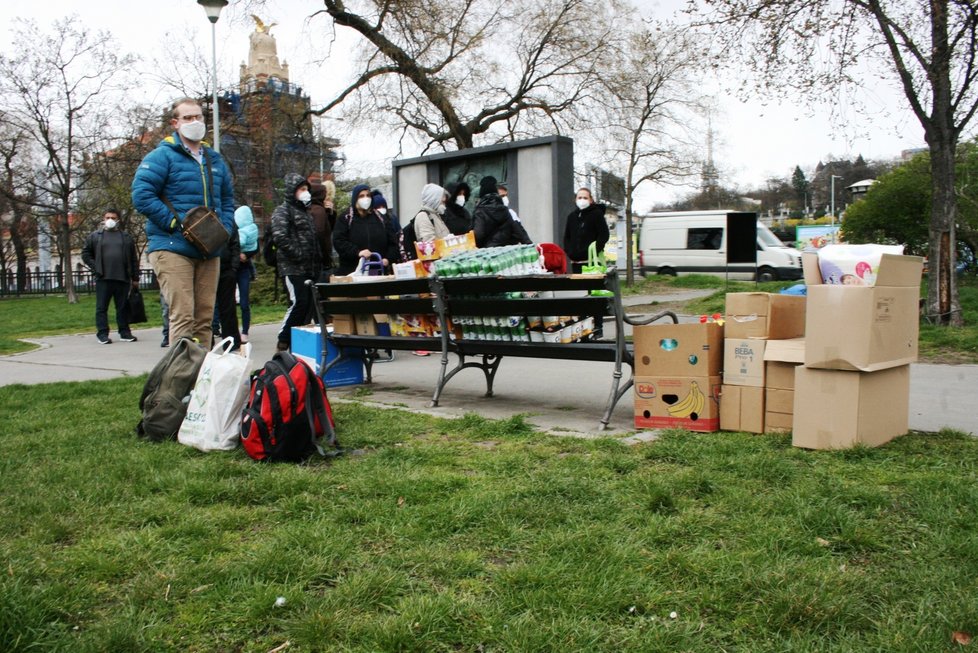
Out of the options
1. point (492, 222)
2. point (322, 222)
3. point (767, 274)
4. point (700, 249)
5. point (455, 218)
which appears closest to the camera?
point (492, 222)

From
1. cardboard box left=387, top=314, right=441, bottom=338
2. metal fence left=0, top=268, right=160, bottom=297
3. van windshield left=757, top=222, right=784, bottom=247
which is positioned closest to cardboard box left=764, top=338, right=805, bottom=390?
cardboard box left=387, top=314, right=441, bottom=338

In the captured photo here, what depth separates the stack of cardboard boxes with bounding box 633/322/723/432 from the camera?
501 cm

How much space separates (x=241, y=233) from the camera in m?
11.4

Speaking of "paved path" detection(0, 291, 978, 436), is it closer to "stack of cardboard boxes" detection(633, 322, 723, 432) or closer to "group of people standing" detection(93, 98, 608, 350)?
"stack of cardboard boxes" detection(633, 322, 723, 432)

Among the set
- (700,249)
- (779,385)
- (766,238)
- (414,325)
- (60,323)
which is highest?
(766,238)

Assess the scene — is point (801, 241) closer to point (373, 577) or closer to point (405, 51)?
point (405, 51)

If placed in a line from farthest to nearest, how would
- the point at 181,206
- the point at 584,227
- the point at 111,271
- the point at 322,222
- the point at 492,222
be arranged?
the point at 111,271 → the point at 584,227 → the point at 322,222 → the point at 492,222 → the point at 181,206

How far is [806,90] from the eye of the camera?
11.8m

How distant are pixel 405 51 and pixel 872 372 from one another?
60.2 feet

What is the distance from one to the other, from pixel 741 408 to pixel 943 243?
768cm

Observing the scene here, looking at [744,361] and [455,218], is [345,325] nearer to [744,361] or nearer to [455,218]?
[455,218]

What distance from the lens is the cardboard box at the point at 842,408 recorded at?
173 inches

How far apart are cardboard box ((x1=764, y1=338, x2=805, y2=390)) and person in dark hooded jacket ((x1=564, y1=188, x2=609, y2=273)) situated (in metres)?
6.79

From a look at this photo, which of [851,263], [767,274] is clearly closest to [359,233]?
[851,263]
